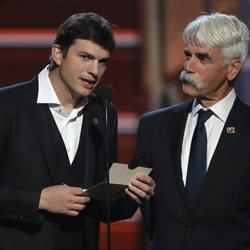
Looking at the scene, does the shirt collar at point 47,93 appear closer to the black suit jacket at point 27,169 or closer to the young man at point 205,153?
the black suit jacket at point 27,169

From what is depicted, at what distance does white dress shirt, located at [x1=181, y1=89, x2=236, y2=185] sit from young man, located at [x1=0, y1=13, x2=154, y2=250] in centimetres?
24

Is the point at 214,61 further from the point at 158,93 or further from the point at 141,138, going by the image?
the point at 158,93

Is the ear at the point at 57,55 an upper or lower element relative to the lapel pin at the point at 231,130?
upper

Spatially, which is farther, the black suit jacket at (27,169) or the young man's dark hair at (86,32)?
the young man's dark hair at (86,32)

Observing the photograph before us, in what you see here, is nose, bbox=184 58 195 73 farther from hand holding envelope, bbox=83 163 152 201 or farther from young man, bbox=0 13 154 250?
Answer: hand holding envelope, bbox=83 163 152 201

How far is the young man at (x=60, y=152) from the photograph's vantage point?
2.82 m

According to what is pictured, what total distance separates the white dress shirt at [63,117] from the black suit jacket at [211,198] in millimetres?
299

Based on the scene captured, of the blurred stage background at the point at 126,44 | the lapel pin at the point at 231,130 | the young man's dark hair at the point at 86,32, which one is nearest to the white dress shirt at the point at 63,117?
the young man's dark hair at the point at 86,32

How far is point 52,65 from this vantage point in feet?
9.93

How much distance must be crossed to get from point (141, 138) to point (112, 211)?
0.97 ft

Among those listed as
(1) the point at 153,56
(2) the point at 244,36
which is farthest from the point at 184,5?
(2) the point at 244,36

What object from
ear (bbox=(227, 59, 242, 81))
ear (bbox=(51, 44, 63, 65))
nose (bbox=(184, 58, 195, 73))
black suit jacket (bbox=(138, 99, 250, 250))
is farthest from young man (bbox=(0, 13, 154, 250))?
ear (bbox=(227, 59, 242, 81))

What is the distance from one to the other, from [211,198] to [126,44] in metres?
1.82

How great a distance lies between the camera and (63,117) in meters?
2.98
